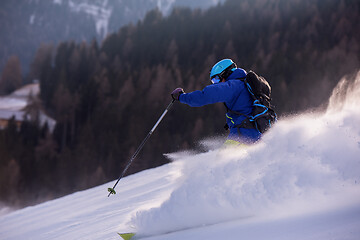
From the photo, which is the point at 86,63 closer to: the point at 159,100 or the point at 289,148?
the point at 159,100

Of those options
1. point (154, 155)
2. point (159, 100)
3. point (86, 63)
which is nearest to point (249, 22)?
point (159, 100)

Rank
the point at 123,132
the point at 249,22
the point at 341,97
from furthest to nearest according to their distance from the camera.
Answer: the point at 249,22 < the point at 123,132 < the point at 341,97

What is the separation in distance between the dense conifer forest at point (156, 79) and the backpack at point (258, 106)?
29252mm

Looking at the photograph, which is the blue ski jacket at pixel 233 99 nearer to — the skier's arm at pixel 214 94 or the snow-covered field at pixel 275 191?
the skier's arm at pixel 214 94

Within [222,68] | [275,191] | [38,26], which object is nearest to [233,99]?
[222,68]

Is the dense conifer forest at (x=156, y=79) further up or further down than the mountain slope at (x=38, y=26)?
further down

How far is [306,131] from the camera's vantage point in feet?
11.5

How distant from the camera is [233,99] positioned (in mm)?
4305

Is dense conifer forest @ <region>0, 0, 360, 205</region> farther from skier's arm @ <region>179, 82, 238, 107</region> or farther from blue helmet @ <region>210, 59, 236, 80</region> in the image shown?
skier's arm @ <region>179, 82, 238, 107</region>

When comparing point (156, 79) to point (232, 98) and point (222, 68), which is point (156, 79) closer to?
point (222, 68)

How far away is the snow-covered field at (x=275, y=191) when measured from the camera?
2.72 metres

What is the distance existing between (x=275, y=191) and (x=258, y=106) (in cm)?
149

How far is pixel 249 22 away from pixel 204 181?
274ft

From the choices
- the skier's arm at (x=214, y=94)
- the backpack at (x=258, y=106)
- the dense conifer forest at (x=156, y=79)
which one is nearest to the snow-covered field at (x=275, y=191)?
the backpack at (x=258, y=106)
